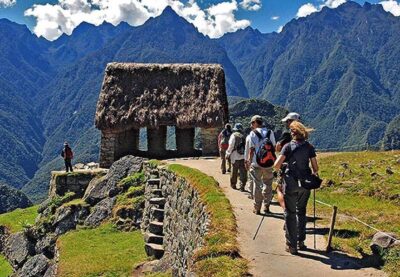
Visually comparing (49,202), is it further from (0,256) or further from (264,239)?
(264,239)

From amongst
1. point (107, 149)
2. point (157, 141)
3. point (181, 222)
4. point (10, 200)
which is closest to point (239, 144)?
point (181, 222)

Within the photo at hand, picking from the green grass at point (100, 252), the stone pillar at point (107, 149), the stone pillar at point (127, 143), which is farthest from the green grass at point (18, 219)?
the green grass at point (100, 252)

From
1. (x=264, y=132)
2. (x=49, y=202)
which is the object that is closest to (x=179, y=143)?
(x=49, y=202)

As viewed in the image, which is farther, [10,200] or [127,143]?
[10,200]

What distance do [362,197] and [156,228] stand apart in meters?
8.05

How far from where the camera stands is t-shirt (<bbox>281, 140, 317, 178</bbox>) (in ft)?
33.1

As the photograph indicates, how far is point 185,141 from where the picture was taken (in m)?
35.5

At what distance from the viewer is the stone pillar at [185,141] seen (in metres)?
35.2

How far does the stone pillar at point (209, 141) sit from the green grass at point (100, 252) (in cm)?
1029

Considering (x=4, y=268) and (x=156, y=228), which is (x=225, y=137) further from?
(x=4, y=268)

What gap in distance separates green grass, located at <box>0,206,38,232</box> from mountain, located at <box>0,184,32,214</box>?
5956 cm

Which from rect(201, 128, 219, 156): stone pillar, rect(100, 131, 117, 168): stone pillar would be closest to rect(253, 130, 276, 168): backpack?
rect(201, 128, 219, 156): stone pillar

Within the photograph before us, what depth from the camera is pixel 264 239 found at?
38.1 feet

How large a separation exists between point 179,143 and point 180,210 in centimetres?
1797
